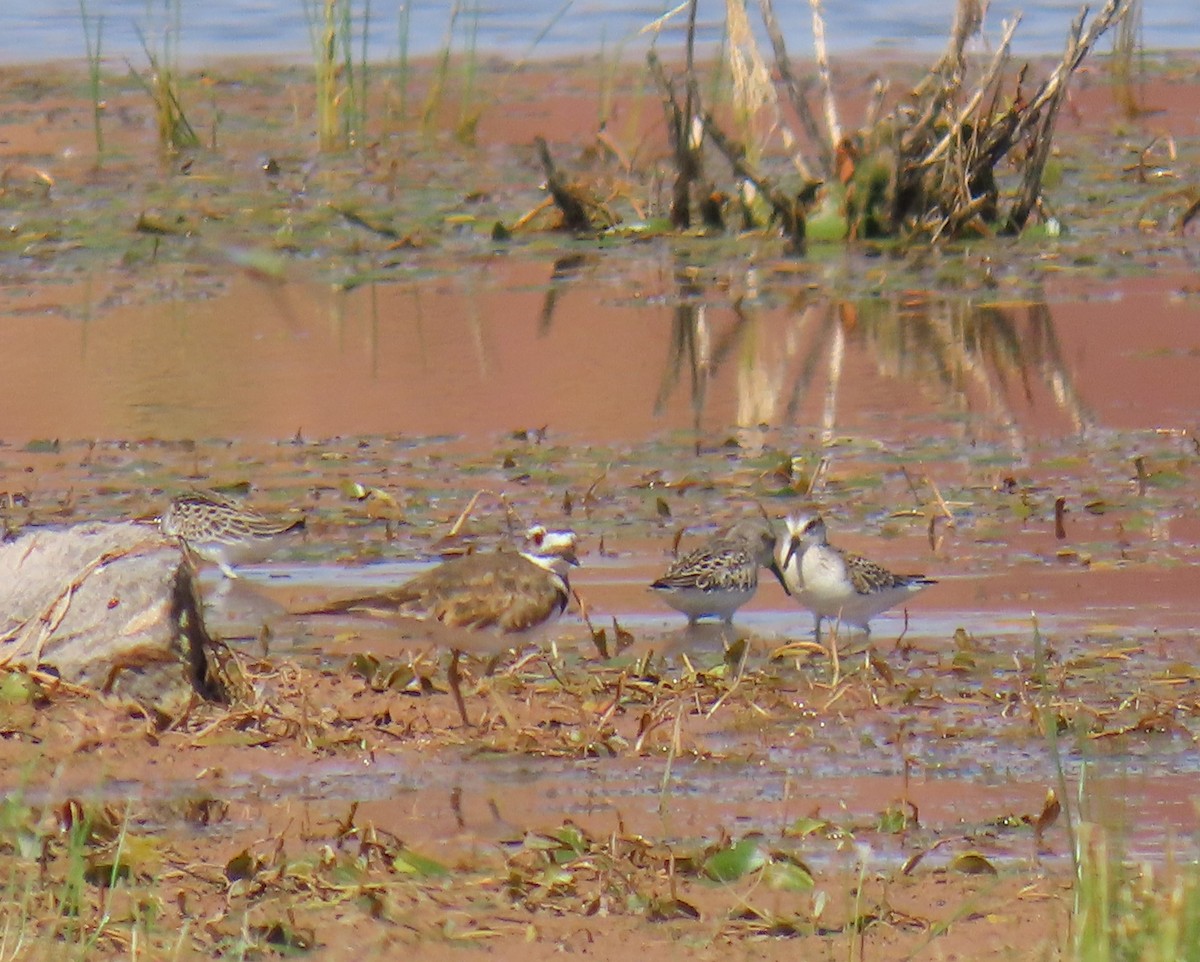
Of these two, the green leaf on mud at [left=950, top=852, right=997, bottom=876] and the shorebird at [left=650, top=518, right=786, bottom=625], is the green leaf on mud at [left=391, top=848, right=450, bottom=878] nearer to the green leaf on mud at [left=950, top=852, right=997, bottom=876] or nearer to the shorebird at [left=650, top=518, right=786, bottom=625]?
the green leaf on mud at [left=950, top=852, right=997, bottom=876]

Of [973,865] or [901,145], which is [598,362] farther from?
[973,865]

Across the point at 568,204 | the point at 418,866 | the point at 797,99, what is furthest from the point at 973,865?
the point at 568,204

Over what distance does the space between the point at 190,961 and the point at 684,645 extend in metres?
2.96

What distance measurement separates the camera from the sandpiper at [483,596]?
6.97 m

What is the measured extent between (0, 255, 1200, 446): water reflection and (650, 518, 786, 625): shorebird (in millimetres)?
2116

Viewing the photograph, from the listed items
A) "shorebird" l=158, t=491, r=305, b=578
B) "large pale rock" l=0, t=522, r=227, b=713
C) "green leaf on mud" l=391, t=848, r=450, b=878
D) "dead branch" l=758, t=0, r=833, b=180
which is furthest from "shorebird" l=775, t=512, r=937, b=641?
"dead branch" l=758, t=0, r=833, b=180

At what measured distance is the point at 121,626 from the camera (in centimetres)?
641

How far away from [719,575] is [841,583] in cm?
37

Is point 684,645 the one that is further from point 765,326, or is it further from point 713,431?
point 765,326

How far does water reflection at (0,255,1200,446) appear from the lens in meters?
10.3

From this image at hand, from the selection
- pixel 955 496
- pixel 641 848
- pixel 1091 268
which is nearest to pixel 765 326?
pixel 1091 268

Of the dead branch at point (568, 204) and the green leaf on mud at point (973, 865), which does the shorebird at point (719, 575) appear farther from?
the dead branch at point (568, 204)

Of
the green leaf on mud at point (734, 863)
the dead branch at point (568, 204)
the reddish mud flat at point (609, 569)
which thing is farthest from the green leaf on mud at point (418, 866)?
the dead branch at point (568, 204)

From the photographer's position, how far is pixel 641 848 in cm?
505
